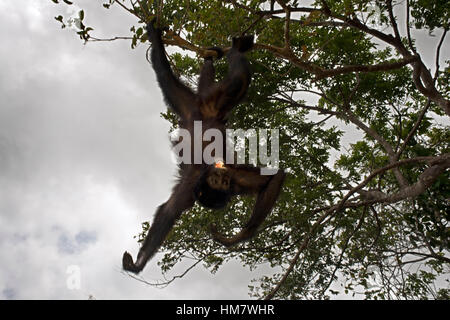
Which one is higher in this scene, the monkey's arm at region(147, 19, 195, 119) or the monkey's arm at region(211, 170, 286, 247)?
the monkey's arm at region(147, 19, 195, 119)

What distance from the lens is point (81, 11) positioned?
4.40 m

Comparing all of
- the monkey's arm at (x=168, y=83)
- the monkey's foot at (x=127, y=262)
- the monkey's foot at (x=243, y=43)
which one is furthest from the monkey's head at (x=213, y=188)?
Answer: the monkey's foot at (x=243, y=43)

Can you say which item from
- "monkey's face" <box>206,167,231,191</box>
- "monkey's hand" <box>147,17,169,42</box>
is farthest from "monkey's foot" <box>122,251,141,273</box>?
"monkey's hand" <box>147,17,169,42</box>

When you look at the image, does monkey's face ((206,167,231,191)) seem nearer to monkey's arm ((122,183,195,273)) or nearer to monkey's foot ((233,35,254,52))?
monkey's arm ((122,183,195,273))

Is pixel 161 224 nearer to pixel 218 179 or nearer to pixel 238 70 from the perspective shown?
pixel 218 179

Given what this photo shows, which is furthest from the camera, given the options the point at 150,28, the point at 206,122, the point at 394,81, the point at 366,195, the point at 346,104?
the point at 394,81

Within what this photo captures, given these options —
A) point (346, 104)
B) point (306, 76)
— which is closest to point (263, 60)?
point (306, 76)

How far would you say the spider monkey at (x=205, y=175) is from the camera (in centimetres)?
511

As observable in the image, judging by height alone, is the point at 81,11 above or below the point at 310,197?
above

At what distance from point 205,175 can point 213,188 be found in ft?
0.85

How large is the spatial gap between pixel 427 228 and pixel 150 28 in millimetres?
6912

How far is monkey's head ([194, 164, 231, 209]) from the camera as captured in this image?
5125 mm

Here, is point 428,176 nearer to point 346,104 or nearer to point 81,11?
point 346,104

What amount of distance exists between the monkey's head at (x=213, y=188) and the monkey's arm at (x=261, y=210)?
615 millimetres
